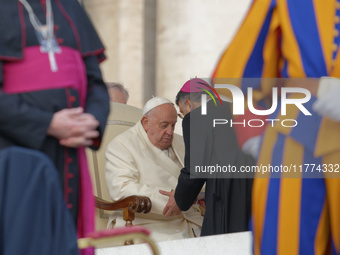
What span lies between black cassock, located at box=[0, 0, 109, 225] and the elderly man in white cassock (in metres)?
2.31

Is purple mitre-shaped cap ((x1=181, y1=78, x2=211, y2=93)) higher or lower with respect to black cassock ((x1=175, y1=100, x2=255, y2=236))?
higher

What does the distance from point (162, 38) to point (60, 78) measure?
6.09 meters

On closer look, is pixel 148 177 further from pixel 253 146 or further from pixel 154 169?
pixel 253 146

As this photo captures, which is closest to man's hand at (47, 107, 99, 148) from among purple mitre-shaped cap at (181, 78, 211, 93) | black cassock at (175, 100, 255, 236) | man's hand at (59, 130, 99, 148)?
man's hand at (59, 130, 99, 148)

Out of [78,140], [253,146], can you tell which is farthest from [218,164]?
[78,140]

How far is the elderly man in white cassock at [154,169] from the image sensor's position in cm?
479

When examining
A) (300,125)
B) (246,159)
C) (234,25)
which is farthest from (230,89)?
(234,25)

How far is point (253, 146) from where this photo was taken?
92.2 inches

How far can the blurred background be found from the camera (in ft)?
25.9

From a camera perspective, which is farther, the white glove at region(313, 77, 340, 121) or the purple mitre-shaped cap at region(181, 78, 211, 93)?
the purple mitre-shaped cap at region(181, 78, 211, 93)

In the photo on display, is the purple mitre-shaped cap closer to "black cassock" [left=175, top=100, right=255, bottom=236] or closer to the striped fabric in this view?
"black cassock" [left=175, top=100, right=255, bottom=236]

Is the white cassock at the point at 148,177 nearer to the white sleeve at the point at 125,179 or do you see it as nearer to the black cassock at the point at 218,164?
the white sleeve at the point at 125,179

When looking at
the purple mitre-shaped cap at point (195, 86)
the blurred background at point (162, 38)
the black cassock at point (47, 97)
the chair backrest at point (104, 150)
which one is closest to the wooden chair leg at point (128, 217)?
the chair backrest at point (104, 150)

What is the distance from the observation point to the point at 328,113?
217 centimetres
